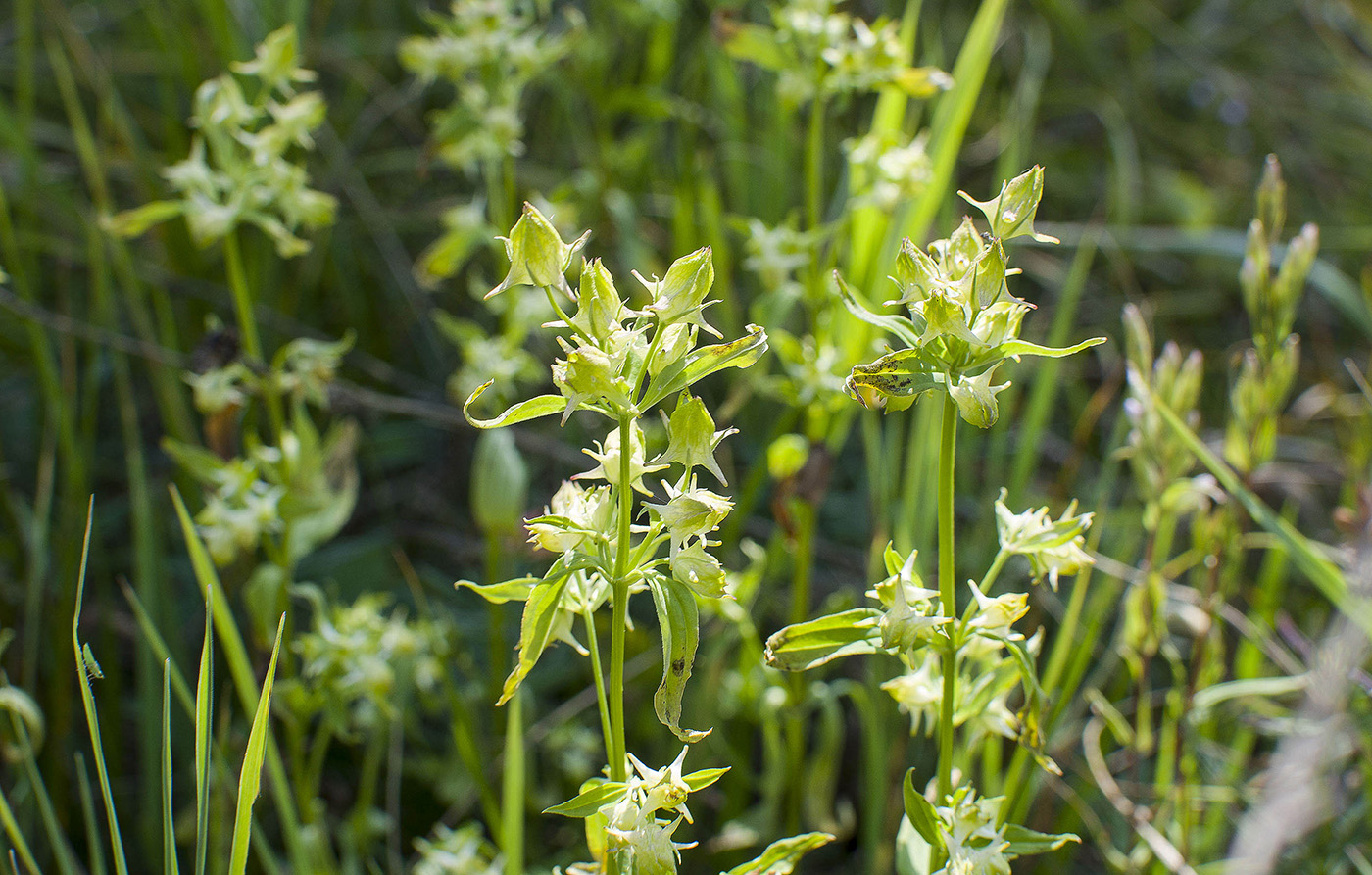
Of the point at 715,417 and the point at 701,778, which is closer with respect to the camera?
the point at 701,778

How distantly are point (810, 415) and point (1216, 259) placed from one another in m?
2.12

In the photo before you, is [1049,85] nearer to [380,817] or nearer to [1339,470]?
[1339,470]

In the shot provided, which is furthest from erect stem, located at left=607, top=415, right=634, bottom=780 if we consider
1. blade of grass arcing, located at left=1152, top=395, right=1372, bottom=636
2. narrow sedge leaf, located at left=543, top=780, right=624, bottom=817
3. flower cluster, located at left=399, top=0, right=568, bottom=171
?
flower cluster, located at left=399, top=0, right=568, bottom=171

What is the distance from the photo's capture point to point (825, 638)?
A: 3.50 ft

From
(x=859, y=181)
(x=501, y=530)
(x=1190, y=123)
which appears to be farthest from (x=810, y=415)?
(x=1190, y=123)

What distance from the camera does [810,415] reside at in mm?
1820

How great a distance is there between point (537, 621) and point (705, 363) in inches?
11.3

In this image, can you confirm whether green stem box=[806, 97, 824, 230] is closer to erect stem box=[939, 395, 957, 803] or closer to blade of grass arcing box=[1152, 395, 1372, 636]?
blade of grass arcing box=[1152, 395, 1372, 636]

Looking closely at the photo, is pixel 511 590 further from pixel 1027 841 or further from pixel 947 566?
pixel 1027 841

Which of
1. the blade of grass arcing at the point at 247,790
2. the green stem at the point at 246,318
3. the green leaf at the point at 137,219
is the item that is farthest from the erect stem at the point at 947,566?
the green leaf at the point at 137,219

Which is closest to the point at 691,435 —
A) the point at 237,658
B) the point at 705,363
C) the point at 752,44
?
the point at 705,363

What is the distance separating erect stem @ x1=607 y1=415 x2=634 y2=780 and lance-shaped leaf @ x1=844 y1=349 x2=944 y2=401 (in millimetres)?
Result: 219

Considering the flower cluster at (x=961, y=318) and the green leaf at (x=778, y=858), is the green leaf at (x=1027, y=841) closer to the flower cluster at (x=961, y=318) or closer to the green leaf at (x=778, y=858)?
the green leaf at (x=778, y=858)

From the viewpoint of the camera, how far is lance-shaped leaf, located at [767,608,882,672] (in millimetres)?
1052
